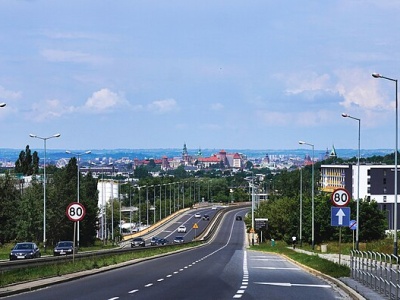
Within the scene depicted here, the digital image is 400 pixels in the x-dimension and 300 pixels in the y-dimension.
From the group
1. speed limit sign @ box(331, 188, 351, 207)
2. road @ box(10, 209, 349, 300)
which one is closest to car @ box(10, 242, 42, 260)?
road @ box(10, 209, 349, 300)

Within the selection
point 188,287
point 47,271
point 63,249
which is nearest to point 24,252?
point 63,249

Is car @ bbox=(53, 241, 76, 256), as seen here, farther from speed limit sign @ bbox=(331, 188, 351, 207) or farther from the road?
speed limit sign @ bbox=(331, 188, 351, 207)

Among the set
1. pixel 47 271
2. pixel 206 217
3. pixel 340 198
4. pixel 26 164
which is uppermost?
pixel 26 164

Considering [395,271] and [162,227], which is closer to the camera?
[395,271]

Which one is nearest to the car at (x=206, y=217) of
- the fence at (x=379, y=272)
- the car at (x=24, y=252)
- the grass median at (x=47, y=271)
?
the car at (x=24, y=252)

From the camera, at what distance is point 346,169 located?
7702 inches

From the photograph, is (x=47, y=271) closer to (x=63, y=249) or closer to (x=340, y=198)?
(x=340, y=198)

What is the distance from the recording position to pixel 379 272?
2511cm

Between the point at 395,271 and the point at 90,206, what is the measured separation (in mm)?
95753

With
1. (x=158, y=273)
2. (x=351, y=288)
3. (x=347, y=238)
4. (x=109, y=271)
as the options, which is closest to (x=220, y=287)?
(x=351, y=288)

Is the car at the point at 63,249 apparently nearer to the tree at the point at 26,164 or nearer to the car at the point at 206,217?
the tree at the point at 26,164

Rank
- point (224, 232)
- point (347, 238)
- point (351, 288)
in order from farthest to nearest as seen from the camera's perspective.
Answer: point (224, 232)
point (347, 238)
point (351, 288)

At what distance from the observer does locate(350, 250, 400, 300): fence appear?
22.6 m

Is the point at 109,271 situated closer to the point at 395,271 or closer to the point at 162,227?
the point at 395,271
